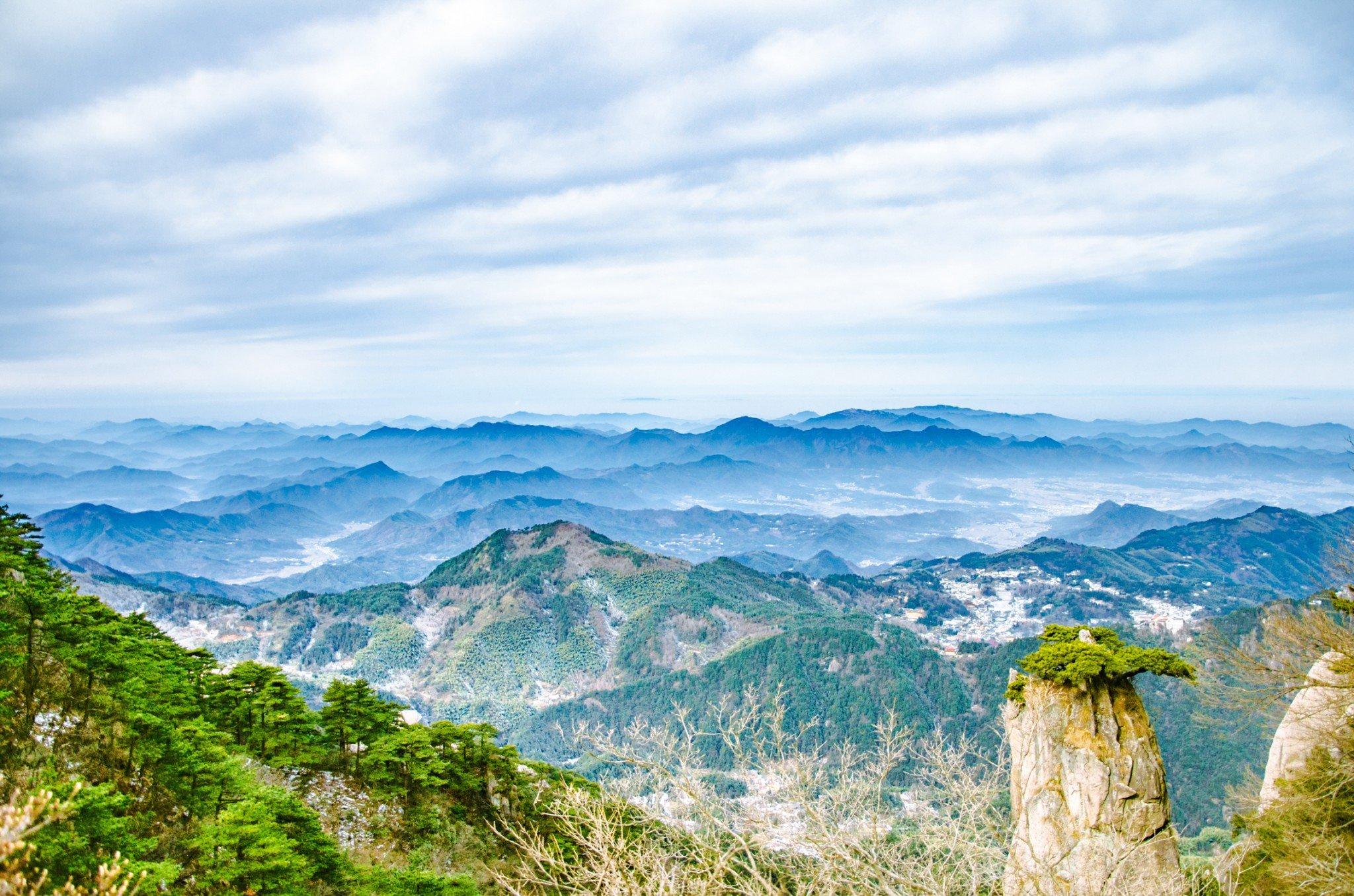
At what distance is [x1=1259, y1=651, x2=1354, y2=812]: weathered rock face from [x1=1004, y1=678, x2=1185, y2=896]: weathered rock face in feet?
28.0

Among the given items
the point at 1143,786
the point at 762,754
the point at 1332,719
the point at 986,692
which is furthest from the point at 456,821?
the point at 986,692

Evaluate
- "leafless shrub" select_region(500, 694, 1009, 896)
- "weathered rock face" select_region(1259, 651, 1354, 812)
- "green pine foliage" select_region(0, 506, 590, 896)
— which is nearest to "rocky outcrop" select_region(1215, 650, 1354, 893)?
"weathered rock face" select_region(1259, 651, 1354, 812)

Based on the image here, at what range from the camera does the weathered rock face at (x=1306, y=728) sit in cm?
2094

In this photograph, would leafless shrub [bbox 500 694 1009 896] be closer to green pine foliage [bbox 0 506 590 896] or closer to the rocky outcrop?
green pine foliage [bbox 0 506 590 896]

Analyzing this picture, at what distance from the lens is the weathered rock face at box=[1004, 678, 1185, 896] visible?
15484mm

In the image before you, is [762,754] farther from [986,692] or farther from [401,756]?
[986,692]

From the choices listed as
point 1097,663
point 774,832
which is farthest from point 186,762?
point 1097,663

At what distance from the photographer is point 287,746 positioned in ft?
93.5

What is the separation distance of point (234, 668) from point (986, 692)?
6103 inches

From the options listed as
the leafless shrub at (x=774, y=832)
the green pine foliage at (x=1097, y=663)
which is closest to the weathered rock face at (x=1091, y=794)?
the green pine foliage at (x=1097, y=663)

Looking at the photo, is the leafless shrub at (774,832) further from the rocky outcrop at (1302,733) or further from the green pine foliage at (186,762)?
the rocky outcrop at (1302,733)

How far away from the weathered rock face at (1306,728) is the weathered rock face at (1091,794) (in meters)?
8.53

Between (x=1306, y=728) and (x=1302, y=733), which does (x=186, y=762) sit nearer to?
(x=1306, y=728)

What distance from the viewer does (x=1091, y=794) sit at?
628 inches
